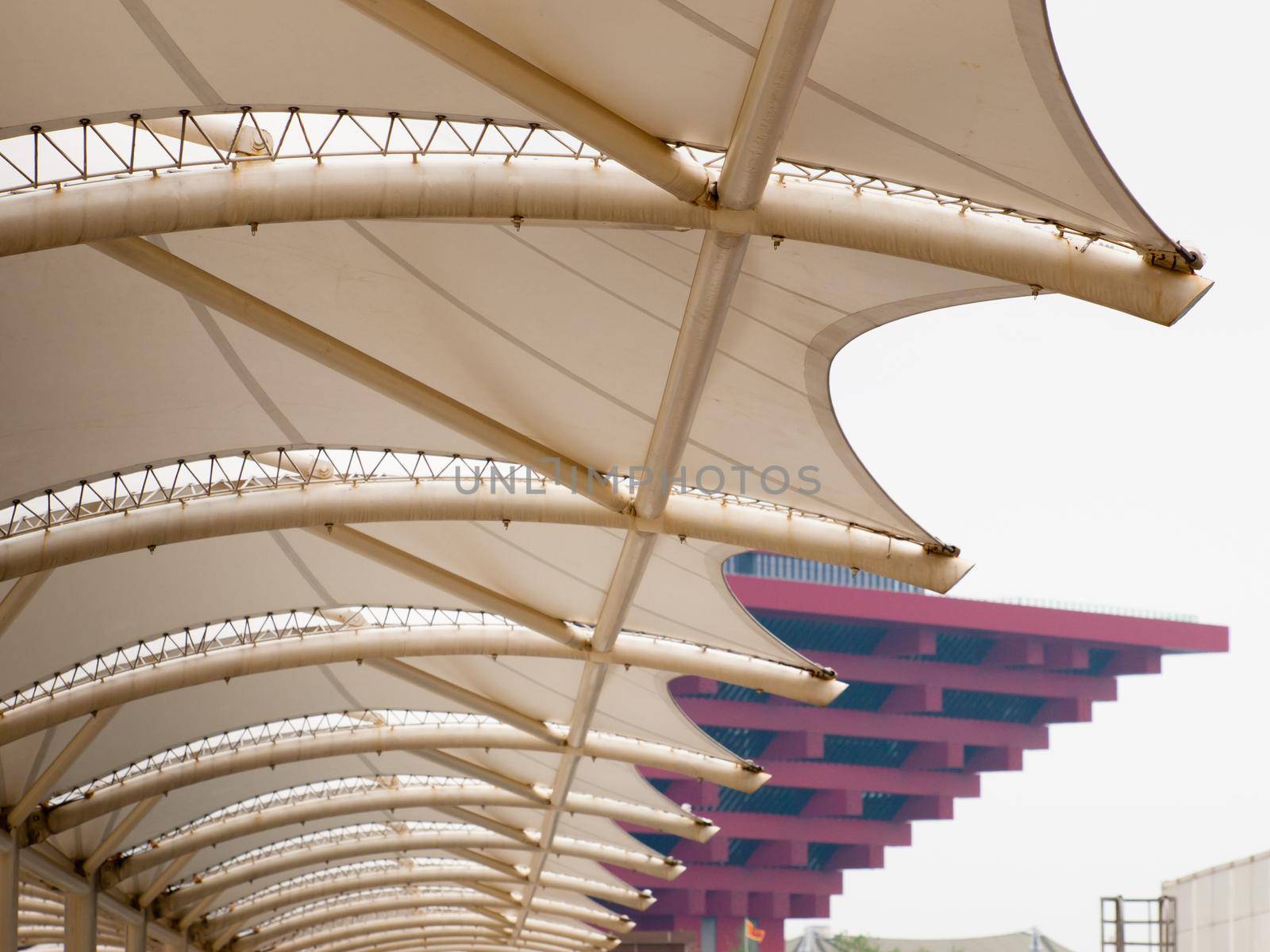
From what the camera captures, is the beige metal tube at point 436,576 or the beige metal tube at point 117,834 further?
the beige metal tube at point 117,834

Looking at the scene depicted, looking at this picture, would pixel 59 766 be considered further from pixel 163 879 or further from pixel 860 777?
pixel 860 777

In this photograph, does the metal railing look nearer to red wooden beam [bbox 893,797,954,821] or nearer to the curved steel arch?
the curved steel arch

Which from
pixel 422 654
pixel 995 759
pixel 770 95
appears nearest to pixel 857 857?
pixel 995 759

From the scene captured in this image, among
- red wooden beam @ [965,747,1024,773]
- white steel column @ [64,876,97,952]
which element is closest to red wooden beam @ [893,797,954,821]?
red wooden beam @ [965,747,1024,773]

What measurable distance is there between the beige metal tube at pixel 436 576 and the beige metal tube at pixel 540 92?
38.7 ft

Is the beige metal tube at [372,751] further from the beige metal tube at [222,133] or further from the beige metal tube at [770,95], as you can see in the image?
the beige metal tube at [770,95]

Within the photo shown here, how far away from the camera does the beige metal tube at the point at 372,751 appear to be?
34625 millimetres

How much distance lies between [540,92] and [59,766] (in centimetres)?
2410

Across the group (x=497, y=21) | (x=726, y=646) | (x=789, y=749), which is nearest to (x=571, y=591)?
(x=726, y=646)

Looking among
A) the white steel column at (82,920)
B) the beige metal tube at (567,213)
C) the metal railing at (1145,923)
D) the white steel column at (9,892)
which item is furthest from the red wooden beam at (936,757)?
the beige metal tube at (567,213)

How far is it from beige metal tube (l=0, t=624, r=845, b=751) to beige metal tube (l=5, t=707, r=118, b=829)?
315 centimetres

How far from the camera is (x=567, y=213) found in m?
14.6

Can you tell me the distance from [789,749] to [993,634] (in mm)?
11580

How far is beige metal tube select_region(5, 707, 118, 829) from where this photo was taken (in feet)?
101
